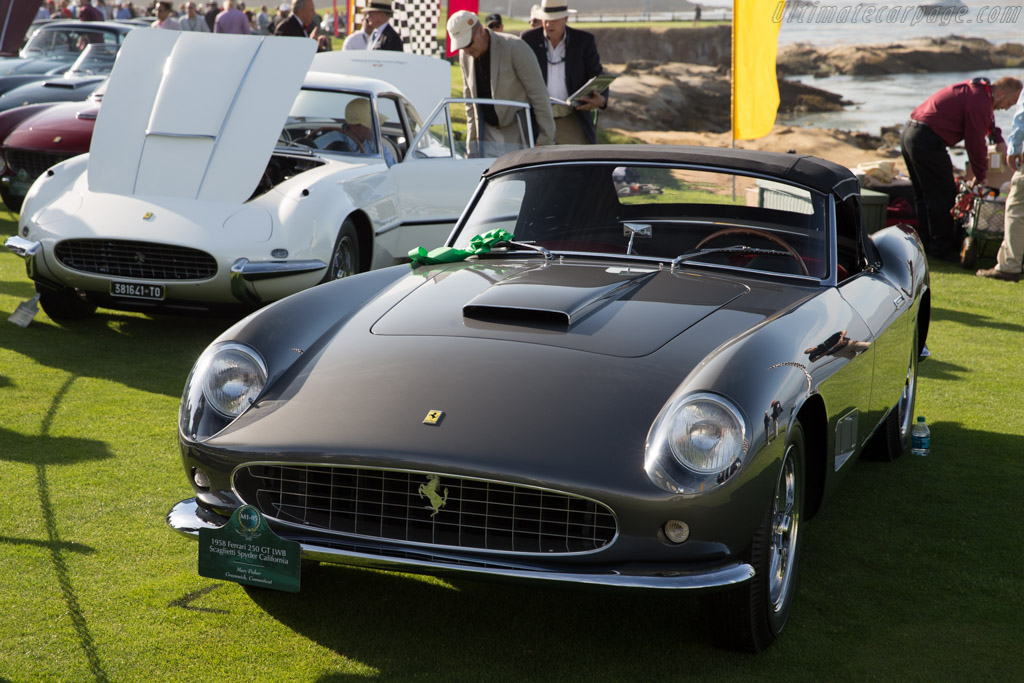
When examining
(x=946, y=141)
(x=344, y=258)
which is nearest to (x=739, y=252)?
(x=344, y=258)

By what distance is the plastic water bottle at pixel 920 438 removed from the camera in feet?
16.6

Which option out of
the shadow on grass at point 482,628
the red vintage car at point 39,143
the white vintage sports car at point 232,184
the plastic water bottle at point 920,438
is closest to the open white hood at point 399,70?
the white vintage sports car at point 232,184

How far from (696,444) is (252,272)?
12.8ft

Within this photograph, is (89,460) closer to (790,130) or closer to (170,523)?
(170,523)

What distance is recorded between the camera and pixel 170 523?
3.08 meters

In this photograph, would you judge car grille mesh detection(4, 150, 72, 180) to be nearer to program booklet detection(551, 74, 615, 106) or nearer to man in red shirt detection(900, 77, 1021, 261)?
program booklet detection(551, 74, 615, 106)

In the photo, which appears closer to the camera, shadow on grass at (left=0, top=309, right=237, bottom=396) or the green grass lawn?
the green grass lawn

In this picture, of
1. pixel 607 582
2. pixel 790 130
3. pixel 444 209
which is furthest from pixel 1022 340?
pixel 790 130

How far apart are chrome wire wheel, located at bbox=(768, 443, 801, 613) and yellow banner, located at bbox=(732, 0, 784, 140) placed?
7.59m

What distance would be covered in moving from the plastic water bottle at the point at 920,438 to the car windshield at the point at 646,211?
1511 millimetres

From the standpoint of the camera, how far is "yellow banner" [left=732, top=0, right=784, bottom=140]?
407 inches

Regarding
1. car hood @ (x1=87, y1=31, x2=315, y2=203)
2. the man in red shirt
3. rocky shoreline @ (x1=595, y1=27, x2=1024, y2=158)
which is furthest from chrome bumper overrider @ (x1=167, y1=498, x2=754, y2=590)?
rocky shoreline @ (x1=595, y1=27, x2=1024, y2=158)

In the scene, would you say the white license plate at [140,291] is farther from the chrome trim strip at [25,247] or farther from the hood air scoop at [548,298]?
the hood air scoop at [548,298]

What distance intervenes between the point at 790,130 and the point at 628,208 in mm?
21719
